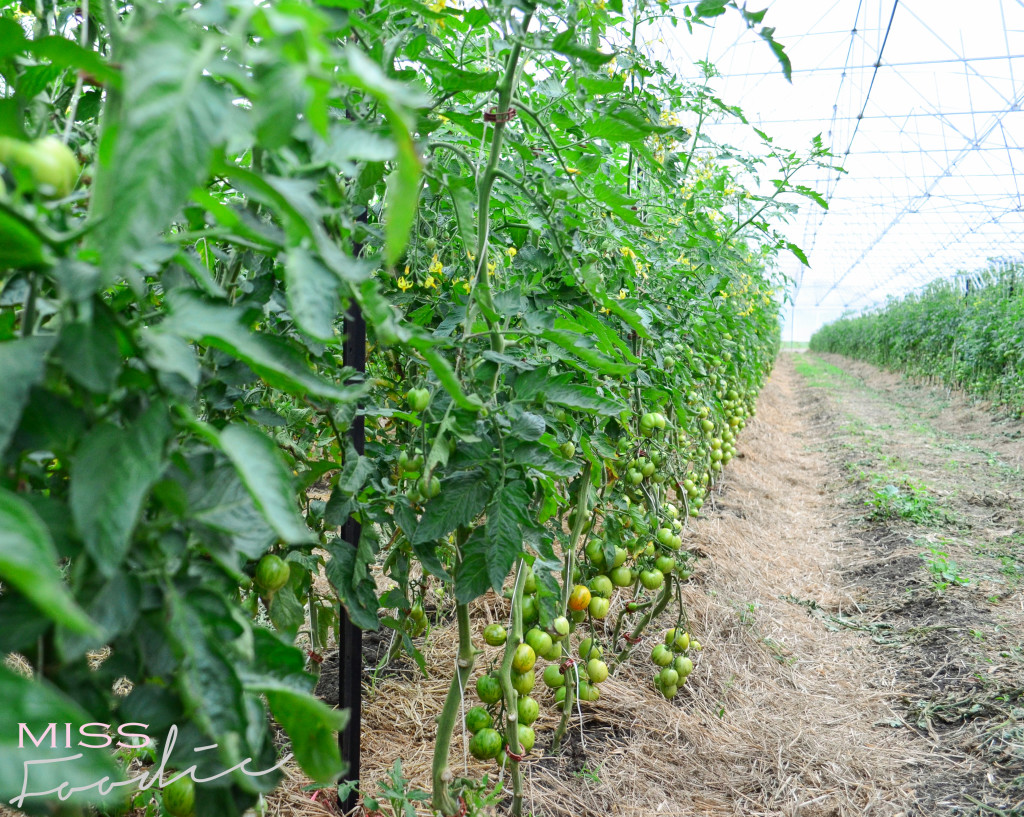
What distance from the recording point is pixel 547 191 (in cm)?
118

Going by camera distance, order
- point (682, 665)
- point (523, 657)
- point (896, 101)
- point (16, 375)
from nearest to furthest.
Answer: point (16, 375)
point (523, 657)
point (682, 665)
point (896, 101)

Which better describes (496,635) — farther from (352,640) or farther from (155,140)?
(155,140)

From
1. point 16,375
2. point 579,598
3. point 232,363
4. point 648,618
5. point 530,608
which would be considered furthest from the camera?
point 648,618

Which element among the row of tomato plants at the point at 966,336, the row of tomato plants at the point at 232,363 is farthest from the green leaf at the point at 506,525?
the row of tomato plants at the point at 966,336

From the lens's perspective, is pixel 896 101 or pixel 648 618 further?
pixel 896 101

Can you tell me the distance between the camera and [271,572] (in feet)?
3.06

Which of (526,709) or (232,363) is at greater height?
(232,363)

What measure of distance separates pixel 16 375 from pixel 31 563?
0.16 metres

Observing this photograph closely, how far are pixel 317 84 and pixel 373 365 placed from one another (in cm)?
179

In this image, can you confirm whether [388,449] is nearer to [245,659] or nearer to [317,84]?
[245,659]

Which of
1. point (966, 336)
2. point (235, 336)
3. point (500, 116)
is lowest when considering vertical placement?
point (235, 336)

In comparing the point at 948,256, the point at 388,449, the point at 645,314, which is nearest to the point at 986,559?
the point at 645,314

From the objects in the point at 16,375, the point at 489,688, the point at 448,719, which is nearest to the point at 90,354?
the point at 16,375

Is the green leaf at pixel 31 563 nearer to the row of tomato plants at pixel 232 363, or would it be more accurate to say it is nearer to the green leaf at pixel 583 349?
the row of tomato plants at pixel 232 363
